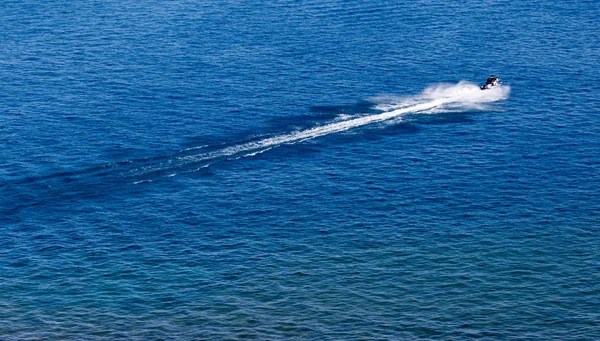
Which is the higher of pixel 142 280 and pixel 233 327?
pixel 142 280

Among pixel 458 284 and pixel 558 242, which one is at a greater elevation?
pixel 558 242

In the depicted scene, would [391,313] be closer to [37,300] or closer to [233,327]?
[233,327]

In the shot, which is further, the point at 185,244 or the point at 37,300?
the point at 185,244

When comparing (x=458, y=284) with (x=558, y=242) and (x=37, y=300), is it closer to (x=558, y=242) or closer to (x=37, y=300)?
(x=558, y=242)

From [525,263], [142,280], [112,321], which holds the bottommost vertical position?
[112,321]

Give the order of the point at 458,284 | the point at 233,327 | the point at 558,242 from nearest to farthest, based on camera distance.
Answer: the point at 233,327
the point at 458,284
the point at 558,242

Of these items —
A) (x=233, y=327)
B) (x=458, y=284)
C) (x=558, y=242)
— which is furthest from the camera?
(x=558, y=242)

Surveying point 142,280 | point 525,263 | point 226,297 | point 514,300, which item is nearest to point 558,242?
point 525,263

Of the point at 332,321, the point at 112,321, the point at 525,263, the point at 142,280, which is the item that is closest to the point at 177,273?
the point at 142,280

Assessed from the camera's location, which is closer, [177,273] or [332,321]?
[332,321]
